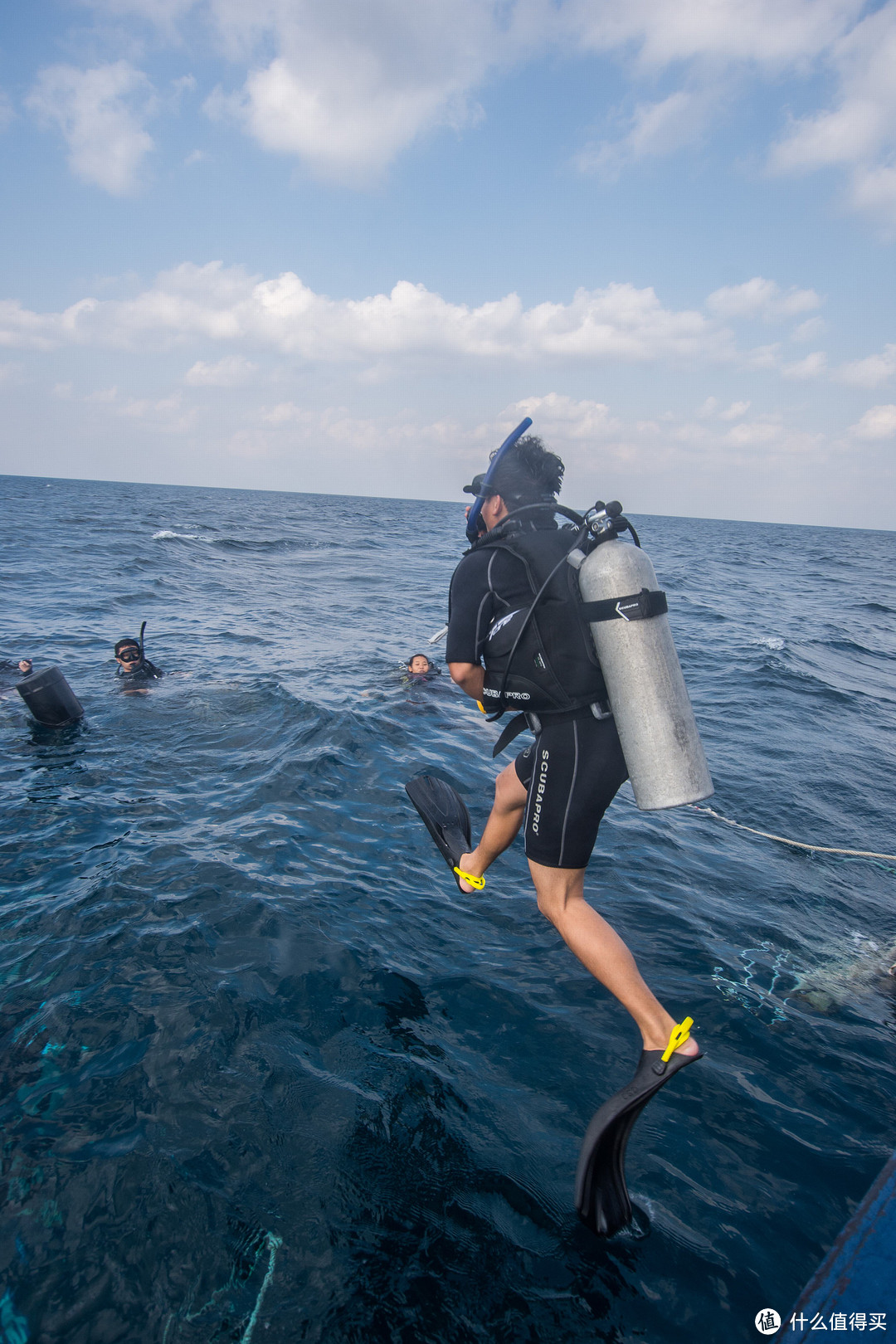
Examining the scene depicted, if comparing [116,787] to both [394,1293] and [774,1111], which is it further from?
[774,1111]

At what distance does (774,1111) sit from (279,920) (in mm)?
3036

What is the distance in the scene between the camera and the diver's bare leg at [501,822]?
11.0 ft

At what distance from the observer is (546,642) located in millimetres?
2910

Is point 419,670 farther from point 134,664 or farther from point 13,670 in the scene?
point 13,670

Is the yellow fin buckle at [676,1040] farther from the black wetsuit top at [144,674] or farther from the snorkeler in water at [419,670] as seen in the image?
the black wetsuit top at [144,674]

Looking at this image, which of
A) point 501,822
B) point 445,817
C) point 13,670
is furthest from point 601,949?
point 13,670

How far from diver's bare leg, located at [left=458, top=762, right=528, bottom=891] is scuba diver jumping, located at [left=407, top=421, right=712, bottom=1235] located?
0.13 m

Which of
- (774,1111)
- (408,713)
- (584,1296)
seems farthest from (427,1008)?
(408,713)

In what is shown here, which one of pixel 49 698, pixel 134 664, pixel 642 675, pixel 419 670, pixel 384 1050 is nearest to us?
pixel 642 675

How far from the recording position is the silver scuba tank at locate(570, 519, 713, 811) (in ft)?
9.01

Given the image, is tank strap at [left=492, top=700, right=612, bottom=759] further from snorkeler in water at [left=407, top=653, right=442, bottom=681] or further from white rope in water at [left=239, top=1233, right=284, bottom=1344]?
snorkeler in water at [left=407, top=653, right=442, bottom=681]

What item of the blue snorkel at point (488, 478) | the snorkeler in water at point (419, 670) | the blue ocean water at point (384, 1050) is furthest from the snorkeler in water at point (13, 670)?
the blue snorkel at point (488, 478)

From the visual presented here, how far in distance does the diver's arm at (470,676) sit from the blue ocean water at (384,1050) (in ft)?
6.31

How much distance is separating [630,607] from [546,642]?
387mm
